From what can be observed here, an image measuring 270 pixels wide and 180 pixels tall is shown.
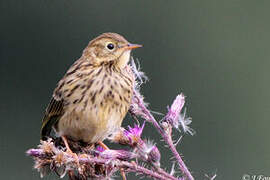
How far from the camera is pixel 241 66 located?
1667cm

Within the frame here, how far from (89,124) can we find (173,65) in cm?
1151

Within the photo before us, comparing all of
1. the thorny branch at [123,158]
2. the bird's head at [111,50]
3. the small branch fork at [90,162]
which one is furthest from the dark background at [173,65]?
the small branch fork at [90,162]

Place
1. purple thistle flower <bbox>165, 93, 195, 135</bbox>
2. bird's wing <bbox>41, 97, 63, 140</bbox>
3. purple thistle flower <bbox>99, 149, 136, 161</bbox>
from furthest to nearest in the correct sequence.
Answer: bird's wing <bbox>41, 97, 63, 140</bbox>
purple thistle flower <bbox>165, 93, 195, 135</bbox>
purple thistle flower <bbox>99, 149, 136, 161</bbox>

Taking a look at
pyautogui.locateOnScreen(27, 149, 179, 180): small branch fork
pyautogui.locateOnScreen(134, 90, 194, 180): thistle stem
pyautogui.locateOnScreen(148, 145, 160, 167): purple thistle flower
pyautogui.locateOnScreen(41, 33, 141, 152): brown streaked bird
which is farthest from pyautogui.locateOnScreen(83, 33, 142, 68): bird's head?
pyautogui.locateOnScreen(148, 145, 160, 167): purple thistle flower

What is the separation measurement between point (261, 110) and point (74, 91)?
32.3 feet

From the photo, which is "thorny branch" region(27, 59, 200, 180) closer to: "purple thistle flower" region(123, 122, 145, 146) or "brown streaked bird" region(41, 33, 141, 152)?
"purple thistle flower" region(123, 122, 145, 146)

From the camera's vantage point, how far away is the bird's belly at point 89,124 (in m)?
5.79

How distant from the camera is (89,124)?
5.83m

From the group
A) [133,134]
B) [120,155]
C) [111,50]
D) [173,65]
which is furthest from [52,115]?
[173,65]

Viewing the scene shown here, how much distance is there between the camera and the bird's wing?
237 inches

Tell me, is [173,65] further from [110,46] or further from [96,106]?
[96,106]

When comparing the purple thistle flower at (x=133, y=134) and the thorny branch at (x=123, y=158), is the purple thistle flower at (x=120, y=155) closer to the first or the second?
the thorny branch at (x=123, y=158)

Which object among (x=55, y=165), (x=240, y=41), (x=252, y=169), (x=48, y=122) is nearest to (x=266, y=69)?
A: (x=240, y=41)

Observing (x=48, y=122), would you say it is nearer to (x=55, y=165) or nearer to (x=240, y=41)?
(x=55, y=165)
